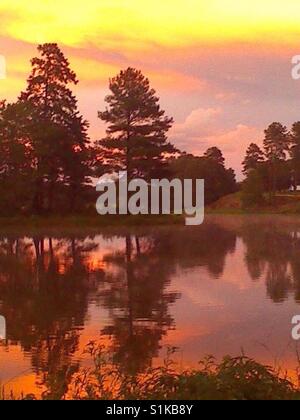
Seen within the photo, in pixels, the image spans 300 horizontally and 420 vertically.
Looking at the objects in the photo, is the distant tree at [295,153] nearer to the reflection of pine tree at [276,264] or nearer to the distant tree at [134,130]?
the distant tree at [134,130]

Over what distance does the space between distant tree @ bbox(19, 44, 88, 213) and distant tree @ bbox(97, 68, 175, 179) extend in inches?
113

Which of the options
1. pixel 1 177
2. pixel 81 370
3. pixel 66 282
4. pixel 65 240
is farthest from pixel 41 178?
pixel 81 370

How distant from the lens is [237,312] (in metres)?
11.9

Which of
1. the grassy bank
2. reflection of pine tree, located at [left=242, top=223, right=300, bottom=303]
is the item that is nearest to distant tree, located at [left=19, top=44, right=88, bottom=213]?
reflection of pine tree, located at [left=242, top=223, right=300, bottom=303]

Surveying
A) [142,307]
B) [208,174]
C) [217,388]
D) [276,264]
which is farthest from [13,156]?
[208,174]

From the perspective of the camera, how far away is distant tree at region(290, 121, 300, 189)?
92.8 m

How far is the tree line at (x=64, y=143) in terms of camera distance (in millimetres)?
43688

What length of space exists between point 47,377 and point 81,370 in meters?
0.51

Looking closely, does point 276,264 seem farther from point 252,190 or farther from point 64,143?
point 252,190

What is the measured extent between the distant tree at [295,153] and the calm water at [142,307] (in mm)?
71535

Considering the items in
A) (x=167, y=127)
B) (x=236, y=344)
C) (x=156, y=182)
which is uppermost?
(x=167, y=127)

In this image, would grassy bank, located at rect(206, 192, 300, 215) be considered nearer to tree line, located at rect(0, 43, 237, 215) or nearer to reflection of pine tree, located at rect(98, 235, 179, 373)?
tree line, located at rect(0, 43, 237, 215)

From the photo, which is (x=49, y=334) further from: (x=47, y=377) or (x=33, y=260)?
(x=33, y=260)

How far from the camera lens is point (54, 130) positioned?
1750 inches
